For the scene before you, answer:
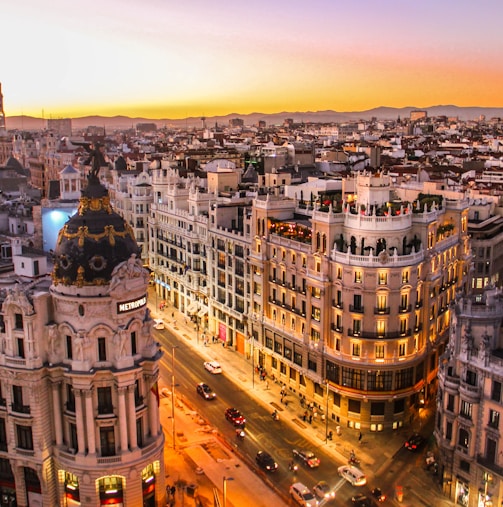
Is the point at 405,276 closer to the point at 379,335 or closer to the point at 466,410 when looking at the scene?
the point at 379,335

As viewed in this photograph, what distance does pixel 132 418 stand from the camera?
222 feet

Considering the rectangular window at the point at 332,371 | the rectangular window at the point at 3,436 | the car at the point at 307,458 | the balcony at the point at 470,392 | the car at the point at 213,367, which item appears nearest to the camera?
the rectangular window at the point at 3,436

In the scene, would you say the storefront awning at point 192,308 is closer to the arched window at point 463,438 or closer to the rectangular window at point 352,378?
the rectangular window at point 352,378

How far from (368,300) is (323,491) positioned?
979 inches

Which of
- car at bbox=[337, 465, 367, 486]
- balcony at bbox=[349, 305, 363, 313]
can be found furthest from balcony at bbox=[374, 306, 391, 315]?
car at bbox=[337, 465, 367, 486]

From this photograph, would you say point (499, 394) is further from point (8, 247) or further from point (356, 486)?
point (8, 247)

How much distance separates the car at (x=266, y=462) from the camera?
80.7 metres

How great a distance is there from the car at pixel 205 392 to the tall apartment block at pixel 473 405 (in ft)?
115

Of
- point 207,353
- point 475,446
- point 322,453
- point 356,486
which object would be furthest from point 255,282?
point 475,446

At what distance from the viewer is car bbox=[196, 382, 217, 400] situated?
99812 mm

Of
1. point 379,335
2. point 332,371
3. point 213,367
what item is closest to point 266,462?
point 332,371

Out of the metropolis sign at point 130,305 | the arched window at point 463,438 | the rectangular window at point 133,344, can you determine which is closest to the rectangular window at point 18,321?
the metropolis sign at point 130,305

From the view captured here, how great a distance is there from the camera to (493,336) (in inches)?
2857

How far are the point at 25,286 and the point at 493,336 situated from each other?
160 ft
